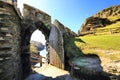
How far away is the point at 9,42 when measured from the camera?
8.34 metres

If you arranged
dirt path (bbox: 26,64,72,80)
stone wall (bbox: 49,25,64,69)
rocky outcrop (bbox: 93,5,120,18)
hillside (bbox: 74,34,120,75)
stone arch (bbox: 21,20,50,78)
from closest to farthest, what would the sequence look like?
hillside (bbox: 74,34,120,75) < dirt path (bbox: 26,64,72,80) < stone arch (bbox: 21,20,50,78) < stone wall (bbox: 49,25,64,69) < rocky outcrop (bbox: 93,5,120,18)

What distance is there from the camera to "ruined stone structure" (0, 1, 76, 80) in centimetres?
794

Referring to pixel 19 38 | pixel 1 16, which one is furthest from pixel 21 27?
pixel 1 16

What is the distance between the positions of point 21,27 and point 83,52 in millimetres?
4616

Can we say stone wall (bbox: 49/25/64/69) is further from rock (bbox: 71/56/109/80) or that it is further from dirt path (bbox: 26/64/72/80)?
rock (bbox: 71/56/109/80)

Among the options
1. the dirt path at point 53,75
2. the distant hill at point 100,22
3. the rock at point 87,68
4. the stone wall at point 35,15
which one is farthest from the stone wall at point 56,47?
the distant hill at point 100,22

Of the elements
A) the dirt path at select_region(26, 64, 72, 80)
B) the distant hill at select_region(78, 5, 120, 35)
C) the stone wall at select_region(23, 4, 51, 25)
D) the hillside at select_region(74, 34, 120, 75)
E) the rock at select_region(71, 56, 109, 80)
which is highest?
the distant hill at select_region(78, 5, 120, 35)

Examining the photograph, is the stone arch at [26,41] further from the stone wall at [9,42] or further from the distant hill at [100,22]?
the distant hill at [100,22]

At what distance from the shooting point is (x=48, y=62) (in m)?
13.4

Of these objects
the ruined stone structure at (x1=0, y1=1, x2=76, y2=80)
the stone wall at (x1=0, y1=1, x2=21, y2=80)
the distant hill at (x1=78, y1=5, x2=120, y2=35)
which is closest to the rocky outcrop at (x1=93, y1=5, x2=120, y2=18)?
the distant hill at (x1=78, y1=5, x2=120, y2=35)

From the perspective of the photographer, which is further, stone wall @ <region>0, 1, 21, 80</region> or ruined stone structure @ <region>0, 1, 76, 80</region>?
ruined stone structure @ <region>0, 1, 76, 80</region>

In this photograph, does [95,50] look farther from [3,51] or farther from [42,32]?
[3,51]

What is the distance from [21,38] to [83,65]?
4.60 meters

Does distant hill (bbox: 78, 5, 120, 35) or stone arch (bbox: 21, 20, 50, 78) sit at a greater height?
distant hill (bbox: 78, 5, 120, 35)
